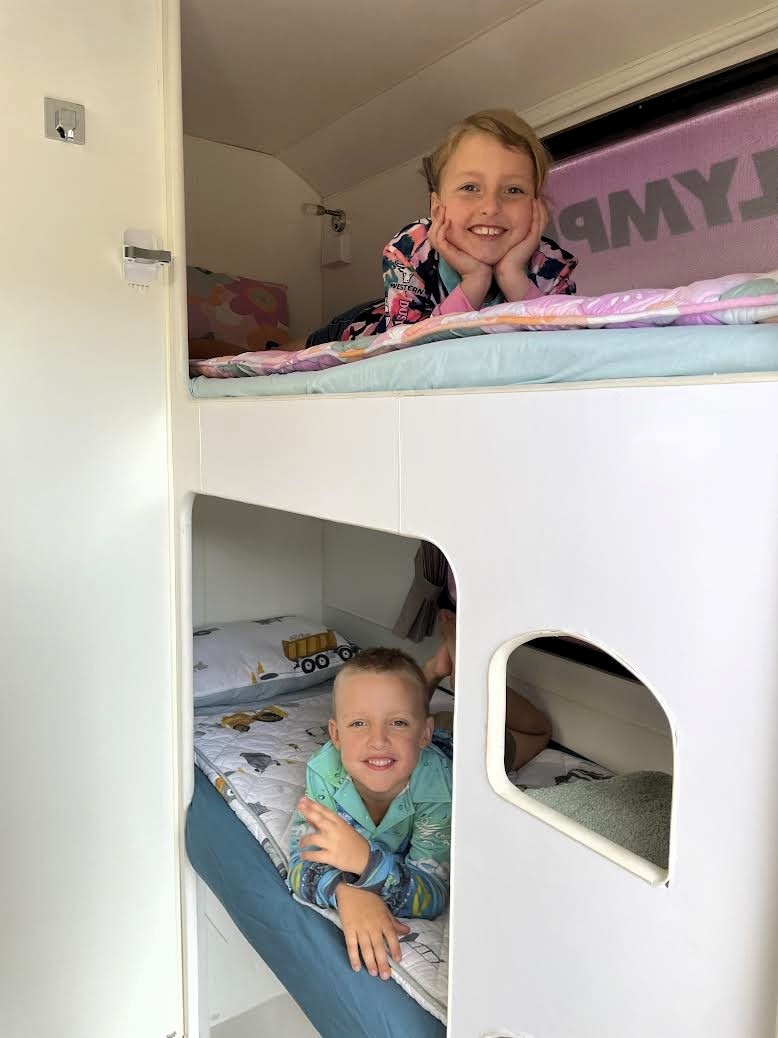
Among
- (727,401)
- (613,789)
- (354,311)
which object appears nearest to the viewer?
(727,401)

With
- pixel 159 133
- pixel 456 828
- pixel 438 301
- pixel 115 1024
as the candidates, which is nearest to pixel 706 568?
pixel 456 828

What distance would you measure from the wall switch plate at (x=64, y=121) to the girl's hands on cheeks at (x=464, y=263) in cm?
74

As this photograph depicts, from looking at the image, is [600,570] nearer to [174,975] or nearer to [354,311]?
[354,311]

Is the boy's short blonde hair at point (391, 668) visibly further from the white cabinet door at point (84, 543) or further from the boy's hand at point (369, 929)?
the white cabinet door at point (84, 543)

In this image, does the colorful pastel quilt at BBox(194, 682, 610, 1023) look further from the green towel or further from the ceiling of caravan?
the ceiling of caravan

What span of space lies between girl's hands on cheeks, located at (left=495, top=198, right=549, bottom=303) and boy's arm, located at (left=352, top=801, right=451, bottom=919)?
885 millimetres

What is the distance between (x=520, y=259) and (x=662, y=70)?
568 mm

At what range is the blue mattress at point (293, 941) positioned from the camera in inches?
40.6

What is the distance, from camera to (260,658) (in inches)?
83.8

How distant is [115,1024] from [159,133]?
6.18ft

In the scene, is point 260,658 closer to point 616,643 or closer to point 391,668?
point 391,668

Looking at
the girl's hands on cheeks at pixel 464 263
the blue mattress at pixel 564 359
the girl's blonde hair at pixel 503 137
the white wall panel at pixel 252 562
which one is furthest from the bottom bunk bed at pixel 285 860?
the girl's blonde hair at pixel 503 137

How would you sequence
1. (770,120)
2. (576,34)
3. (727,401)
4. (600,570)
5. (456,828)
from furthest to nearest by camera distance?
(576,34) → (770,120) → (456,828) → (600,570) → (727,401)

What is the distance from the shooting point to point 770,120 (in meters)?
1.33
